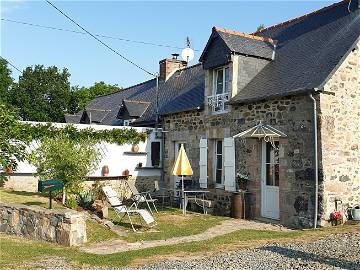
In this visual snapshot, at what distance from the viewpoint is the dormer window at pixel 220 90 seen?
12700mm

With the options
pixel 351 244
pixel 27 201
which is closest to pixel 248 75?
pixel 351 244

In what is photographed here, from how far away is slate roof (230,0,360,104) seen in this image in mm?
10141

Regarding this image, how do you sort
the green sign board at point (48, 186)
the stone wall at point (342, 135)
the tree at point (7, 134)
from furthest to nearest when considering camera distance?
the stone wall at point (342, 135) < the green sign board at point (48, 186) < the tree at point (7, 134)

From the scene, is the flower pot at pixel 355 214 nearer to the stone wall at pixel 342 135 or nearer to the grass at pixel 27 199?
the stone wall at pixel 342 135

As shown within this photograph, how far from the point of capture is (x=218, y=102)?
12.9 m

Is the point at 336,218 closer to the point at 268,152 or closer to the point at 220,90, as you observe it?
the point at 268,152

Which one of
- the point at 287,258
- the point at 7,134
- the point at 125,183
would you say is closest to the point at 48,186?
the point at 7,134

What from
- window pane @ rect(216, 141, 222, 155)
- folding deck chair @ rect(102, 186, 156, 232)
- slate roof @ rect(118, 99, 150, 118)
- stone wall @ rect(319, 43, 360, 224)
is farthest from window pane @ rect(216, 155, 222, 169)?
slate roof @ rect(118, 99, 150, 118)

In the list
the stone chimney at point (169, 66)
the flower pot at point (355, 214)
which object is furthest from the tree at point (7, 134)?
the stone chimney at point (169, 66)

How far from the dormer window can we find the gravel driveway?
6.23m

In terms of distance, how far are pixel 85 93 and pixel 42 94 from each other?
449cm

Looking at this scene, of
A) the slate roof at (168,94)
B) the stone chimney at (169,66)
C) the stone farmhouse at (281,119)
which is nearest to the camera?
the stone farmhouse at (281,119)

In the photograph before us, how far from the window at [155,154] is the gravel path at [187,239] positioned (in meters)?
5.57

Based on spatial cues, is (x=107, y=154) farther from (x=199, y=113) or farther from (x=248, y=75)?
(x=248, y=75)
